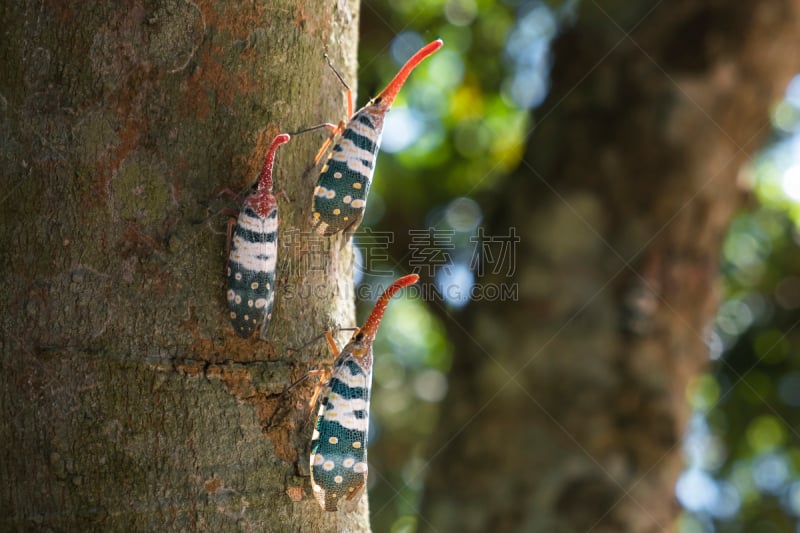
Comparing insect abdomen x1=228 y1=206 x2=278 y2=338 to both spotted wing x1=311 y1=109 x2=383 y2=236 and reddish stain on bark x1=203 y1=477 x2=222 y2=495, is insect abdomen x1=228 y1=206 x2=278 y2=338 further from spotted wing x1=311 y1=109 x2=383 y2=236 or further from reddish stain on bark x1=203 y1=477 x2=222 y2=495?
reddish stain on bark x1=203 y1=477 x2=222 y2=495

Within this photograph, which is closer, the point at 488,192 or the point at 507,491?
the point at 507,491

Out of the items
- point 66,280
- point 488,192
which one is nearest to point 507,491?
point 488,192

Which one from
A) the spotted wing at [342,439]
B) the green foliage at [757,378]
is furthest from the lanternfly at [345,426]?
the green foliage at [757,378]

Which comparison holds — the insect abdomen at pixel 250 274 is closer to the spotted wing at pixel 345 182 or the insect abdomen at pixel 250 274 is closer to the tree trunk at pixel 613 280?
the spotted wing at pixel 345 182

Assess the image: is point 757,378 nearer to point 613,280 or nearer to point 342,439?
point 613,280

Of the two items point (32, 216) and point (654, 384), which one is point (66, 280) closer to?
point (32, 216)

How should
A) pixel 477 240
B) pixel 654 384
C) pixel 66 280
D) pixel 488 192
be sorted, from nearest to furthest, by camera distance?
pixel 66 280, pixel 654 384, pixel 477 240, pixel 488 192

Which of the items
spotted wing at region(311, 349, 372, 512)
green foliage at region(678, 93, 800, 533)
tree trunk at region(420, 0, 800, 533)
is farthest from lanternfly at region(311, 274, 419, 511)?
green foliage at region(678, 93, 800, 533)
